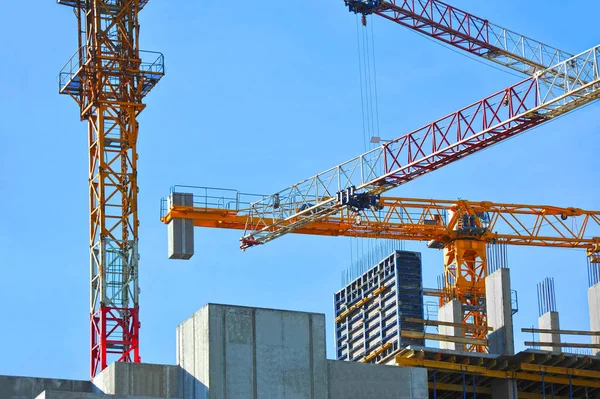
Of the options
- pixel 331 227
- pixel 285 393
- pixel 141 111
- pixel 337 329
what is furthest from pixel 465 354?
pixel 331 227

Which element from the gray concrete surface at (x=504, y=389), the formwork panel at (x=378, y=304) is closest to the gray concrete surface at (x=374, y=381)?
the gray concrete surface at (x=504, y=389)

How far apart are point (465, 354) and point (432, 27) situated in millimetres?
43533

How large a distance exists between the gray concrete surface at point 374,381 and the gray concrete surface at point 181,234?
34.2 metres

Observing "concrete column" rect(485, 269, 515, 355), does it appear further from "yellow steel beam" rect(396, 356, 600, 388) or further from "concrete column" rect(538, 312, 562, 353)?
"concrete column" rect(538, 312, 562, 353)

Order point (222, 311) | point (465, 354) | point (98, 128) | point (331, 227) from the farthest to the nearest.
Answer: point (331, 227)
point (98, 128)
point (465, 354)
point (222, 311)

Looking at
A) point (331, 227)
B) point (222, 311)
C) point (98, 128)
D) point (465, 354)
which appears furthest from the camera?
point (331, 227)

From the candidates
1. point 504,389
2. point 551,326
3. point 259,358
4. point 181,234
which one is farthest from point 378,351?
point 259,358

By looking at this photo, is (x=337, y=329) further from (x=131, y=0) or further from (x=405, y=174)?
(x=131, y=0)

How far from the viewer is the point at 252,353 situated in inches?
2499

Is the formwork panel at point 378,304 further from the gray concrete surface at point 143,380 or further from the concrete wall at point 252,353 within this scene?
the gray concrete surface at point 143,380

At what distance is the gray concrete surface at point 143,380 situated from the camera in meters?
63.1

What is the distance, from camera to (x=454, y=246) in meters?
110

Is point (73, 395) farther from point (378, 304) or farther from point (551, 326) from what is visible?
point (378, 304)

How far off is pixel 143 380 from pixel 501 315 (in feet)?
59.9
